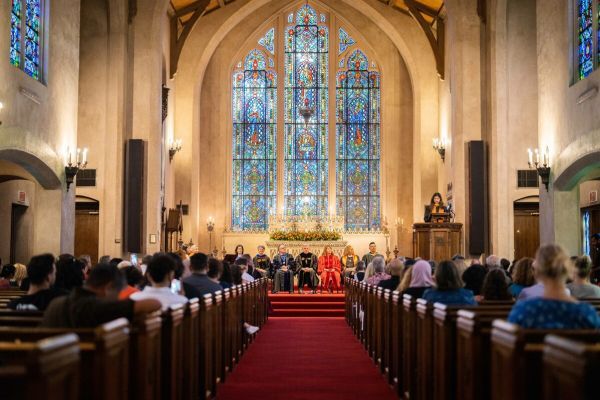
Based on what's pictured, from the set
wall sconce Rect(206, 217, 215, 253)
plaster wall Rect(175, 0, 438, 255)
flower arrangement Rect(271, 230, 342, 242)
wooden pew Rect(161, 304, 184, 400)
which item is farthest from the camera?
wall sconce Rect(206, 217, 215, 253)

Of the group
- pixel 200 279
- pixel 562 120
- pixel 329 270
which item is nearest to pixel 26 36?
pixel 200 279

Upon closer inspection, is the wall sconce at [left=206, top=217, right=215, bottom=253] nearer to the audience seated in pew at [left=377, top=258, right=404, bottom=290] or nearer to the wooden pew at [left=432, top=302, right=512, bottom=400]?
the audience seated in pew at [left=377, top=258, right=404, bottom=290]

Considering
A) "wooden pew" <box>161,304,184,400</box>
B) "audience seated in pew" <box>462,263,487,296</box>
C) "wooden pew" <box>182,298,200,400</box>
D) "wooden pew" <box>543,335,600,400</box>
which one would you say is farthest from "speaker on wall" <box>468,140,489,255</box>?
"wooden pew" <box>543,335,600,400</box>

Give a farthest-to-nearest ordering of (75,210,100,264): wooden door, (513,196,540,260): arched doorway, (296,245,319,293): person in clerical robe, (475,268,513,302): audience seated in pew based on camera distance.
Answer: (513,196,540,260): arched doorway
(75,210,100,264): wooden door
(296,245,319,293): person in clerical robe
(475,268,513,302): audience seated in pew

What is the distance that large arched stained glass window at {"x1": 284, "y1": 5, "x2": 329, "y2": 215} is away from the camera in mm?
22766

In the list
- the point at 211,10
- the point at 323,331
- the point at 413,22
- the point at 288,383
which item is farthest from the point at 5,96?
the point at 413,22

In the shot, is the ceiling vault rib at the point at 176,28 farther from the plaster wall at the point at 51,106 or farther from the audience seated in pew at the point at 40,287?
the audience seated in pew at the point at 40,287

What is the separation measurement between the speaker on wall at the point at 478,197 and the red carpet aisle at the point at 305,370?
5.42 meters

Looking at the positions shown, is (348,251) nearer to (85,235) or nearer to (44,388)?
(85,235)

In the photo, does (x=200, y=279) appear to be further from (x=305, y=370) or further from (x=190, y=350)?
(x=190, y=350)

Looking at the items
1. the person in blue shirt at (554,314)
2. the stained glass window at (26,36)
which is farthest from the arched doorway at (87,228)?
the person in blue shirt at (554,314)

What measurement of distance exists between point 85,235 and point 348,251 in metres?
5.75

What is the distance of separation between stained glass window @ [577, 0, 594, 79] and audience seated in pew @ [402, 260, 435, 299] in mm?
5953

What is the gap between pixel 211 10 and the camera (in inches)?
848
